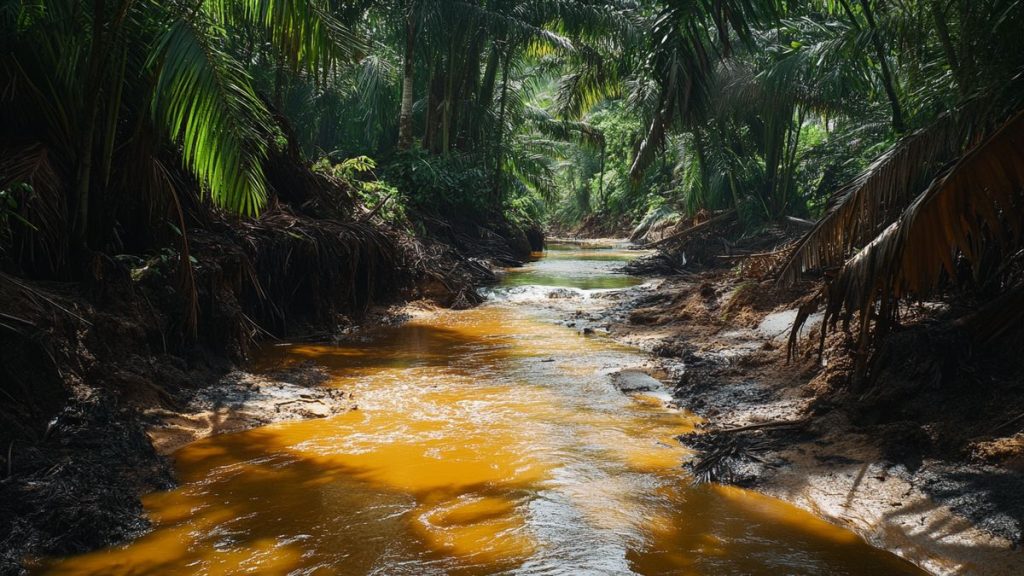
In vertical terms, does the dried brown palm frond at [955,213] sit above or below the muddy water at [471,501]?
above

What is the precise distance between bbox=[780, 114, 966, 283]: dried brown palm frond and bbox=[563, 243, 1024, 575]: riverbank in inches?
32.0

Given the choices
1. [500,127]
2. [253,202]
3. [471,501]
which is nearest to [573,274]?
[500,127]

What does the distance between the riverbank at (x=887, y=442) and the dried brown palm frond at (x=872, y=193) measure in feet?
2.67

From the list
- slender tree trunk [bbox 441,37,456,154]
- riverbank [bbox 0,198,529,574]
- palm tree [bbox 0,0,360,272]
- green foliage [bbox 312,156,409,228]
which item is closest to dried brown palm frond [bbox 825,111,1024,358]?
riverbank [bbox 0,198,529,574]

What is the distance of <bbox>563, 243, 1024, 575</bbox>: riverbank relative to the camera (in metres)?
3.65

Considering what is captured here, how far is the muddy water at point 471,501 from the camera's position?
3.58 meters

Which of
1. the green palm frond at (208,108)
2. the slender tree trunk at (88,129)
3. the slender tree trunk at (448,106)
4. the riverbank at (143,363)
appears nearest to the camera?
the riverbank at (143,363)

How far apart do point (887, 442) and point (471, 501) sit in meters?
2.58

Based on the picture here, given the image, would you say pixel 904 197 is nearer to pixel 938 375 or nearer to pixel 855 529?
pixel 938 375

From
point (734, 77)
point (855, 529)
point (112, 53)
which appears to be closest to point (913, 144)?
point (855, 529)

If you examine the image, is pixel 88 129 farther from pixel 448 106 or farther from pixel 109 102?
pixel 448 106

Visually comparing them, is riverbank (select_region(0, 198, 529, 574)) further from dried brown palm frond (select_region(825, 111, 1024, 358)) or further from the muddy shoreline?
dried brown palm frond (select_region(825, 111, 1024, 358))

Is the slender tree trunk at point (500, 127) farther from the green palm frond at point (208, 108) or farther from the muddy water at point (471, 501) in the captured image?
the green palm frond at point (208, 108)

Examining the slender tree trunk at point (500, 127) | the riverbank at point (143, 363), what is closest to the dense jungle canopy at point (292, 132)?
the riverbank at point (143, 363)
